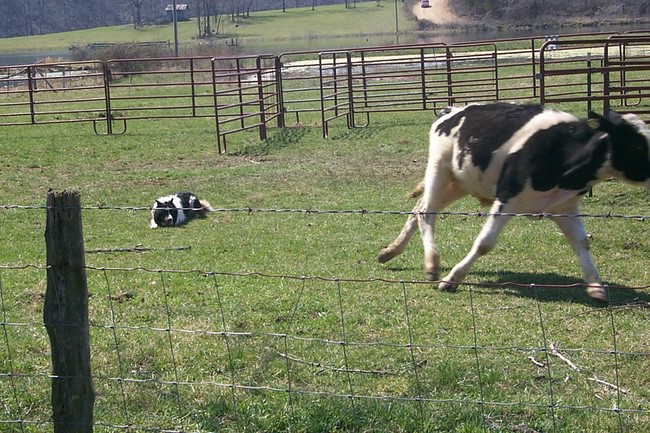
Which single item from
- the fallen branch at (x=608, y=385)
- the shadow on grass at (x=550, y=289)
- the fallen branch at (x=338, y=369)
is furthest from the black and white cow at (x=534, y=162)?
the fallen branch at (x=608, y=385)

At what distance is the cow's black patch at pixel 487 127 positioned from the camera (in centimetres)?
773

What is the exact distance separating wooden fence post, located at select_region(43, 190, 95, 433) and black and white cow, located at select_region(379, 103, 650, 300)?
3234mm

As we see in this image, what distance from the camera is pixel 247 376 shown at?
5.63 m

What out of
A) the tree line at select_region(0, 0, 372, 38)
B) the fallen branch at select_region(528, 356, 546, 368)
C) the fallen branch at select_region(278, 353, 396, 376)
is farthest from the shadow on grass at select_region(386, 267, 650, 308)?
the tree line at select_region(0, 0, 372, 38)

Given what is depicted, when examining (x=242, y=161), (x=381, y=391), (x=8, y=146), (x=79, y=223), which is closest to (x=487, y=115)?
(x=381, y=391)

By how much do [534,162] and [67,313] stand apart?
4.27 meters

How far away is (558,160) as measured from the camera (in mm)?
7332

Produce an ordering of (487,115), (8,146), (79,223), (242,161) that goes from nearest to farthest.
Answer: (79,223), (487,115), (242,161), (8,146)

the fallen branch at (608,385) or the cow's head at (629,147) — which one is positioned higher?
the cow's head at (629,147)

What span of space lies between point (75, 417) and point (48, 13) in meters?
127

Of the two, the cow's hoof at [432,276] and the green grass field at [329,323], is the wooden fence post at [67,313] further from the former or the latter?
the cow's hoof at [432,276]

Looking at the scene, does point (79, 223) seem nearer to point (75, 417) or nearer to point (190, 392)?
point (75, 417)

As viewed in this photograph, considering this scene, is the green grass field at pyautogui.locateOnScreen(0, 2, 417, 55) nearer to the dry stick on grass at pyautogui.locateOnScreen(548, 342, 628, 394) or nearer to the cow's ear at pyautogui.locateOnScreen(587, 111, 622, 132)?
the cow's ear at pyautogui.locateOnScreen(587, 111, 622, 132)

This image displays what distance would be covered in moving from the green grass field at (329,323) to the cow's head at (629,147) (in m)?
0.97
